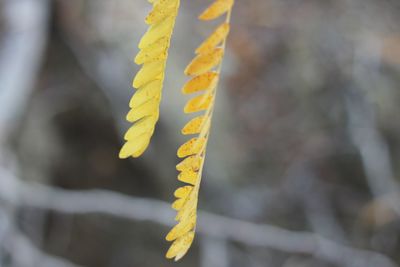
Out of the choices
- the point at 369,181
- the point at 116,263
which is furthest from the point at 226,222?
the point at 369,181

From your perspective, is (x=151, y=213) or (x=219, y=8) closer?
(x=219, y=8)

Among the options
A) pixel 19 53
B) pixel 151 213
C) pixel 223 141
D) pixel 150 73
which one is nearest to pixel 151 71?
pixel 150 73

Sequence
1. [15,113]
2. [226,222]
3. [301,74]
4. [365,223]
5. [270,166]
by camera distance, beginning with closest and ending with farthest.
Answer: [15,113] < [226,222] < [365,223] < [270,166] < [301,74]

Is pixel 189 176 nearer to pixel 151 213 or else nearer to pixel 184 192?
pixel 184 192

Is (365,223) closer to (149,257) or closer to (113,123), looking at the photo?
(149,257)

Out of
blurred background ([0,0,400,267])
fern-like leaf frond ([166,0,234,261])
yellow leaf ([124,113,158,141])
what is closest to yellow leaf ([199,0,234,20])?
fern-like leaf frond ([166,0,234,261])

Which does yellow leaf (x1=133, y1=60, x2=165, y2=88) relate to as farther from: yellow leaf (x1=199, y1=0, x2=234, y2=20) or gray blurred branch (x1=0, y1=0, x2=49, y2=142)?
gray blurred branch (x1=0, y1=0, x2=49, y2=142)

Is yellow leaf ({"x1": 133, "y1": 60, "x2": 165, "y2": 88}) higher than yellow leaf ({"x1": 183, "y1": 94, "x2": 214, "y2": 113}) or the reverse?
higher
